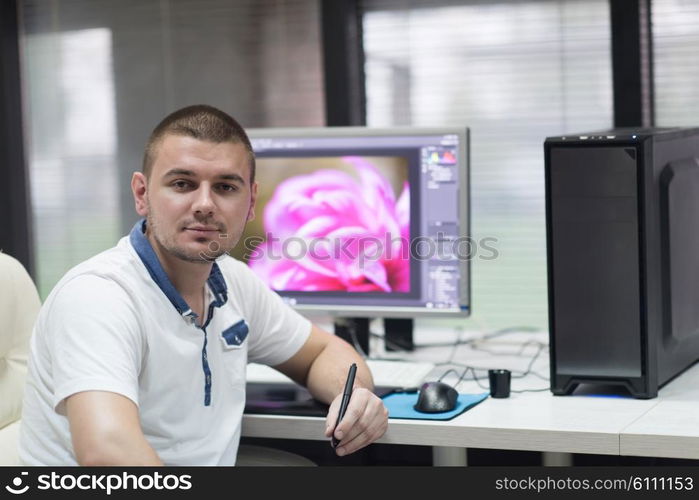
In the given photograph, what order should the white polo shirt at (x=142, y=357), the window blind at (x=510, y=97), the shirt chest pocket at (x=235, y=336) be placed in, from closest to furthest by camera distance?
the white polo shirt at (x=142, y=357)
the shirt chest pocket at (x=235, y=336)
the window blind at (x=510, y=97)

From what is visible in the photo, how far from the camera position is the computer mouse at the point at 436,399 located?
1.80 metres

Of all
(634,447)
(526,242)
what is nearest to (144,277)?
(634,447)

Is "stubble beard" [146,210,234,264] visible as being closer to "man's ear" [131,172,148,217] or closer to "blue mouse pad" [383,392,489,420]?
"man's ear" [131,172,148,217]

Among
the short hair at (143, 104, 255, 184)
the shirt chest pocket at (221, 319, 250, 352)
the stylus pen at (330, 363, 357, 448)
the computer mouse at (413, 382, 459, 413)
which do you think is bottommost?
the computer mouse at (413, 382, 459, 413)

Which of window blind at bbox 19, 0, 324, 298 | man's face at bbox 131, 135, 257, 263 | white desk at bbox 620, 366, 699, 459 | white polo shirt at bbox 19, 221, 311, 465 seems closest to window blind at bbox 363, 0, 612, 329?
window blind at bbox 19, 0, 324, 298

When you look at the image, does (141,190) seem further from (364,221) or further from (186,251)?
(364,221)

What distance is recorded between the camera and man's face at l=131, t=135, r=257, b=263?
5.33 feet

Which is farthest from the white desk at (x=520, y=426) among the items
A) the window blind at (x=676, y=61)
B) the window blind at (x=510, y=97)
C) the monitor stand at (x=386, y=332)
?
the window blind at (x=676, y=61)

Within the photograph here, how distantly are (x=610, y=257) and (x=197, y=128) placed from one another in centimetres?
76

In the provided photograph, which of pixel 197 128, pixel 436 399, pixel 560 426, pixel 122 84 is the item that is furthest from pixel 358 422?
pixel 122 84

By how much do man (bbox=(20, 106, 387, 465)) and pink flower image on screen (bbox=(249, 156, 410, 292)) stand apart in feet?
1.60

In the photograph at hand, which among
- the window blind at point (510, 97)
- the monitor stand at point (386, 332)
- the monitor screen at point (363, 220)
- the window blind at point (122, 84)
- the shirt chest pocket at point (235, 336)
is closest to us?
the shirt chest pocket at point (235, 336)

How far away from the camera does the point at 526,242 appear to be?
2.96m

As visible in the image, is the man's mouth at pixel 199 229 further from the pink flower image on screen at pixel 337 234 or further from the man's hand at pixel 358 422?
the pink flower image on screen at pixel 337 234
